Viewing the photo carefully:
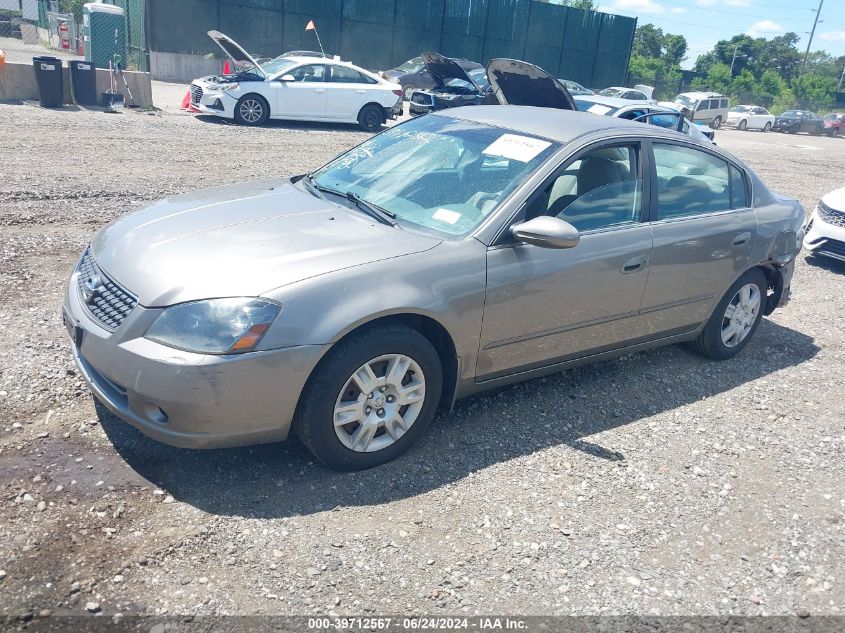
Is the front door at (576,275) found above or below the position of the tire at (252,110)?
above

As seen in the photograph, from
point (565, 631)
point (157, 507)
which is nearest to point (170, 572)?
point (157, 507)

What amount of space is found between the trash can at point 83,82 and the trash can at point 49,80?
38 centimetres

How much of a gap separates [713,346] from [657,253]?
1250mm

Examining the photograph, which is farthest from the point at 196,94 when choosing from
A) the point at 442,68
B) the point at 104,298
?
the point at 104,298

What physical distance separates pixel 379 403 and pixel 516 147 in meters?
1.75

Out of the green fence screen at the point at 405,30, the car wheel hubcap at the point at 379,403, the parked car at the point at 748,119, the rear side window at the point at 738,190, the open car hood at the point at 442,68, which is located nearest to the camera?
the car wheel hubcap at the point at 379,403

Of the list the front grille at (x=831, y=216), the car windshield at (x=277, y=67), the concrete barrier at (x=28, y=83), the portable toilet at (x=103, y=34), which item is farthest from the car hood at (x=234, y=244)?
the portable toilet at (x=103, y=34)

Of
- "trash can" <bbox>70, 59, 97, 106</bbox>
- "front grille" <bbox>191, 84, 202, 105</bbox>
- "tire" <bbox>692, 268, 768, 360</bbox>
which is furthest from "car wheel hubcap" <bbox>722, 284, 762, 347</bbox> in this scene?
"trash can" <bbox>70, 59, 97, 106</bbox>

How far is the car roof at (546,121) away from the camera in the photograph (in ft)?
14.4

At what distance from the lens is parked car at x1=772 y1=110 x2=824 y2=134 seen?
39.6 metres

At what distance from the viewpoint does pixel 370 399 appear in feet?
11.6

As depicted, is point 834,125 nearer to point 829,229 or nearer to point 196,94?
point 196,94

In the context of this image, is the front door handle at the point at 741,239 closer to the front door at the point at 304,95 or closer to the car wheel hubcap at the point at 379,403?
the car wheel hubcap at the point at 379,403

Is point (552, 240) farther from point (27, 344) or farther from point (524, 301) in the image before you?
point (27, 344)
